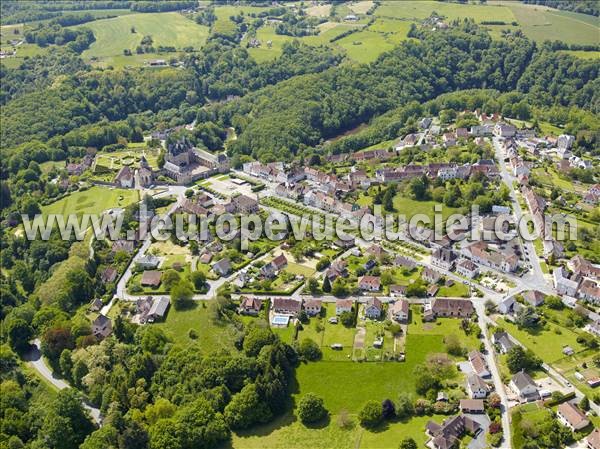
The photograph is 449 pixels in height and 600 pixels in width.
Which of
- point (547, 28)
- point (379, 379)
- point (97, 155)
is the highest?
point (547, 28)

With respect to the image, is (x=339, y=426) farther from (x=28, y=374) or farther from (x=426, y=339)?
(x=28, y=374)

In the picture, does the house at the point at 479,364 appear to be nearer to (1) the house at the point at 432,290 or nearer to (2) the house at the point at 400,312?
(2) the house at the point at 400,312

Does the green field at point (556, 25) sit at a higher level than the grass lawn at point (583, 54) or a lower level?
higher

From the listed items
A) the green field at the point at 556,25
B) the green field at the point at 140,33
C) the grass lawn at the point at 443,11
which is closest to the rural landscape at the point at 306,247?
the green field at the point at 556,25

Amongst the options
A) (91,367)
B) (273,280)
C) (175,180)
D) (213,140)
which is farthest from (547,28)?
(91,367)

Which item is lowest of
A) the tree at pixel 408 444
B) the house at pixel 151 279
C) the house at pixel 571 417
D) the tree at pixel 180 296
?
the house at pixel 151 279

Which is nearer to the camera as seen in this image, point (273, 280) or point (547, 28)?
point (273, 280)
